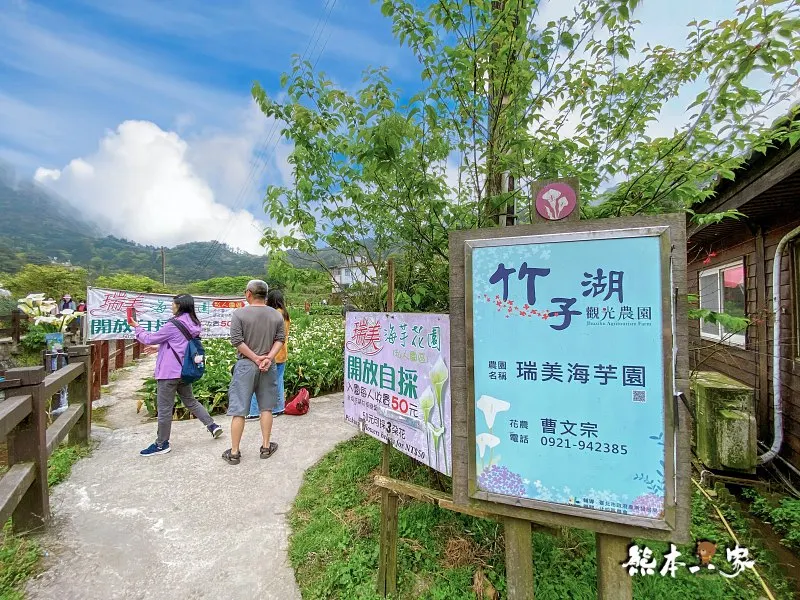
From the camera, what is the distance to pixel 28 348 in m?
9.70

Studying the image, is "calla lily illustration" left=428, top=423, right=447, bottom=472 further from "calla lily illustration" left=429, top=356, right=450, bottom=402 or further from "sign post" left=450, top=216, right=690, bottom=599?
"sign post" left=450, top=216, right=690, bottom=599

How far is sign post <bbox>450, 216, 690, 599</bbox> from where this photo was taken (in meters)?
1.34

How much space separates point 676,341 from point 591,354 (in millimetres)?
285

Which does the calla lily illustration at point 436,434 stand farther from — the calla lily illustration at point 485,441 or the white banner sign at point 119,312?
the white banner sign at point 119,312

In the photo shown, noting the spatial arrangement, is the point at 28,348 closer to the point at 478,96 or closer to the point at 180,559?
the point at 180,559

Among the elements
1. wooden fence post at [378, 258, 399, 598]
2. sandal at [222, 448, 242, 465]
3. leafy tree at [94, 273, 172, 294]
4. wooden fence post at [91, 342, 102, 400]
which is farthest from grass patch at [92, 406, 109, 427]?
leafy tree at [94, 273, 172, 294]

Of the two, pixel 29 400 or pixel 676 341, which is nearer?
pixel 676 341

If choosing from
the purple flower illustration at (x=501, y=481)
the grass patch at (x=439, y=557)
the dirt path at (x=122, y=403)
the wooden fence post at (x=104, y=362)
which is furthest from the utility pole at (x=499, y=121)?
the wooden fence post at (x=104, y=362)

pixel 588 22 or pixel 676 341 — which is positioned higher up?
pixel 588 22

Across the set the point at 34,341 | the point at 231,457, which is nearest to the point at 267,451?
the point at 231,457

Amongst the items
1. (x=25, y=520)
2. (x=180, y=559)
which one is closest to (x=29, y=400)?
(x=25, y=520)

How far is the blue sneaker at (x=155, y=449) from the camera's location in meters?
3.92

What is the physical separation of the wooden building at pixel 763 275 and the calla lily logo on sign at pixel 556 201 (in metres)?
2.46

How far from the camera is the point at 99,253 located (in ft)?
269
